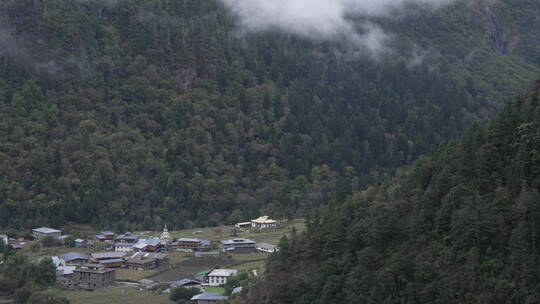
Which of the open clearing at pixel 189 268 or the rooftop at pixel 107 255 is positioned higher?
the rooftop at pixel 107 255

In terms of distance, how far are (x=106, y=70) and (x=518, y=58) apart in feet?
199

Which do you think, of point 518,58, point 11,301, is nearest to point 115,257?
point 11,301

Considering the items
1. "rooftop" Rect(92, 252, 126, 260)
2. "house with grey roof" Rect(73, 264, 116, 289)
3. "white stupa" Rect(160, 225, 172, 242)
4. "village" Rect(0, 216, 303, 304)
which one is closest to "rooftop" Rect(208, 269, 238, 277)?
"village" Rect(0, 216, 303, 304)

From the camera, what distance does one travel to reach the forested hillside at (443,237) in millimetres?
31953

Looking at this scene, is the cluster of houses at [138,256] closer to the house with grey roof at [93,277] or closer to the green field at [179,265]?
the house with grey roof at [93,277]

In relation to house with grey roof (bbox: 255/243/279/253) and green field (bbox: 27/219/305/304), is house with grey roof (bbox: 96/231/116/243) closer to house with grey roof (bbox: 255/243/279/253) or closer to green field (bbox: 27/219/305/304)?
green field (bbox: 27/219/305/304)

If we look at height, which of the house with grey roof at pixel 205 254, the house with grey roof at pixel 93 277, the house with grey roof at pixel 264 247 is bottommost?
the house with grey roof at pixel 93 277

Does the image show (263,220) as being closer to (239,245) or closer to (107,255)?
(239,245)

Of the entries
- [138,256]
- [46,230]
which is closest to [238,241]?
[138,256]

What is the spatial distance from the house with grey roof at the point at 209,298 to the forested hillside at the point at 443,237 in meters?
7.52

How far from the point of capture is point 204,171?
88.2 metres

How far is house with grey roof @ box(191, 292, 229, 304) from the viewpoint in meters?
49.1

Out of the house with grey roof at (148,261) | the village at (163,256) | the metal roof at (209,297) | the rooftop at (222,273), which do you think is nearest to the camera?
the metal roof at (209,297)

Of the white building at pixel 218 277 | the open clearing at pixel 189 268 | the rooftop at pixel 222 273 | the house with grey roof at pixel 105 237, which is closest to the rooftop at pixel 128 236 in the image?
the house with grey roof at pixel 105 237
